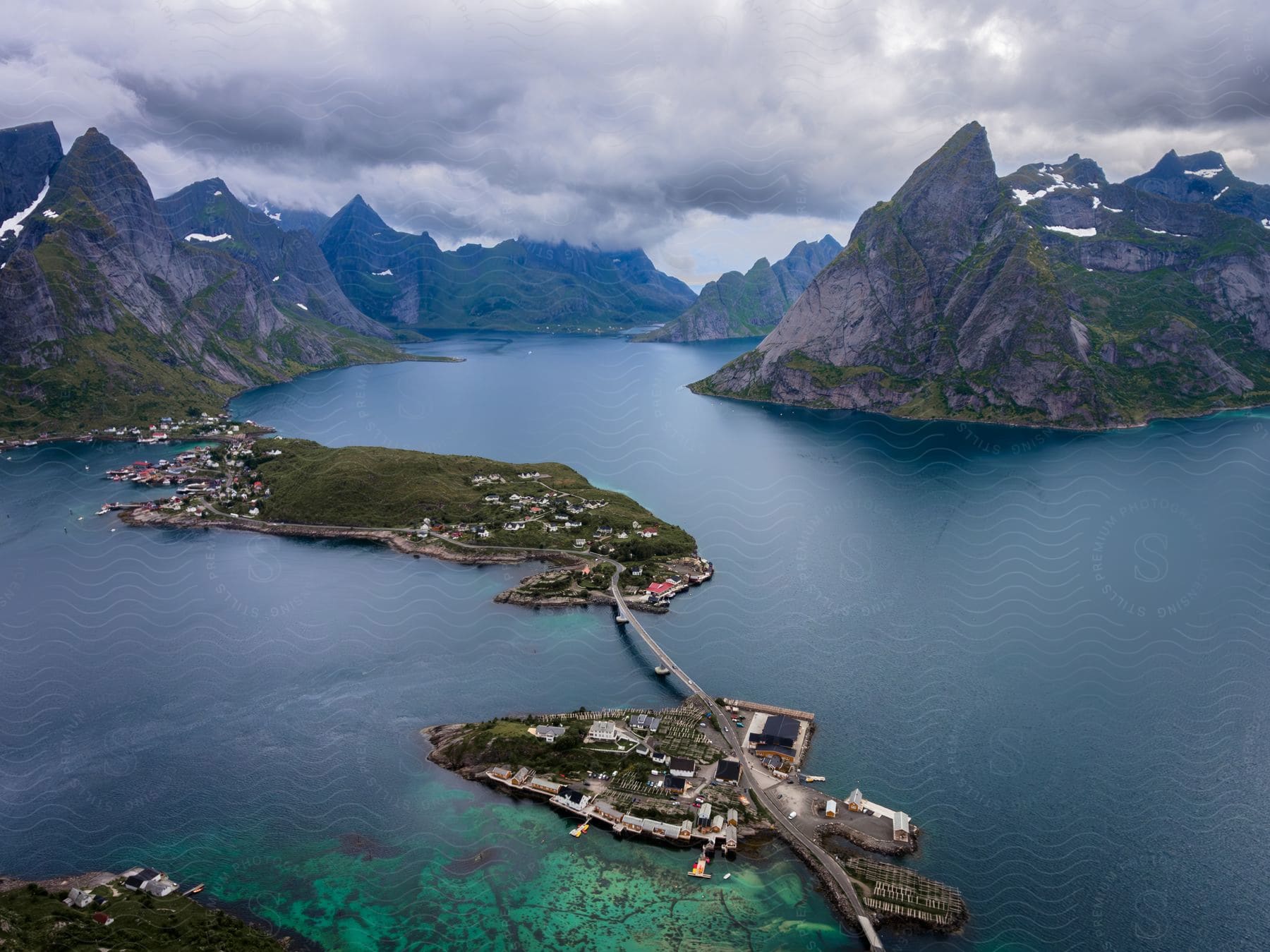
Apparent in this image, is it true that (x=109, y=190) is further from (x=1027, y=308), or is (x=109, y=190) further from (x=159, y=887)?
(x=1027, y=308)

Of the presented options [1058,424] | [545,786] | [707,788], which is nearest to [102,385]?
[545,786]

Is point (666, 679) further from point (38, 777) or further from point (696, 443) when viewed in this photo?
point (696, 443)

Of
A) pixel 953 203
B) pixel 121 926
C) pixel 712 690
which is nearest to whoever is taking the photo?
pixel 121 926

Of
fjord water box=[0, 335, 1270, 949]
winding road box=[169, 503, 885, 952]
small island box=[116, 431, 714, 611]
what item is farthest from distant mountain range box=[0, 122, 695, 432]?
winding road box=[169, 503, 885, 952]

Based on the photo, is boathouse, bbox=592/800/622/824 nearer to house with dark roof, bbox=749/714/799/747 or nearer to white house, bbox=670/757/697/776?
white house, bbox=670/757/697/776

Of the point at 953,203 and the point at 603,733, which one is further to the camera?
the point at 953,203

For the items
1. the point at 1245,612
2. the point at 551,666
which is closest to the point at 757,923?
the point at 551,666

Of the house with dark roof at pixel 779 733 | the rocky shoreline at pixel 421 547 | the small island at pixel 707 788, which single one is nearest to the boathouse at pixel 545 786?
the small island at pixel 707 788
